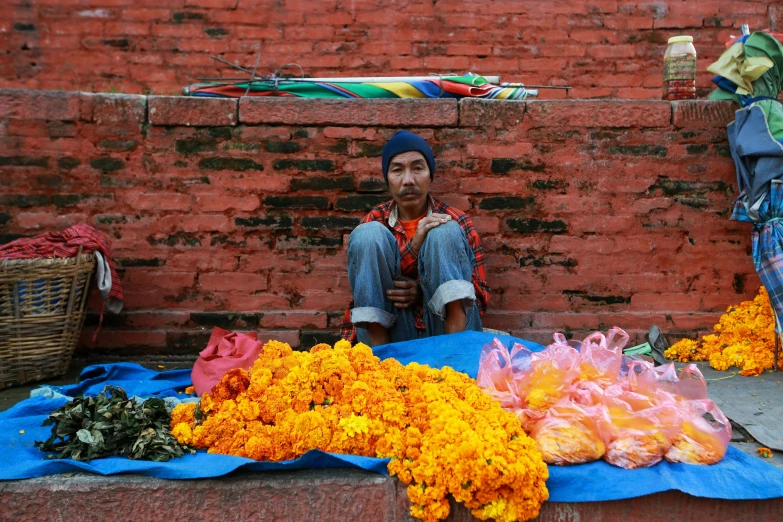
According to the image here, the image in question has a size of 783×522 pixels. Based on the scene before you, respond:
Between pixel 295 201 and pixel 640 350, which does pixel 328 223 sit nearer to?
pixel 295 201

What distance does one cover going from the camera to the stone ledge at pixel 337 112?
382 centimetres

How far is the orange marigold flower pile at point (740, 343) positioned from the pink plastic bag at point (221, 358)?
7.78 ft

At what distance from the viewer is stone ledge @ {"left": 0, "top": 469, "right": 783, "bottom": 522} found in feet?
6.51

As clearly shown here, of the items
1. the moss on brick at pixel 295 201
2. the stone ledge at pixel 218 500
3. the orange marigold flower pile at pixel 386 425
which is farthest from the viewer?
the moss on brick at pixel 295 201

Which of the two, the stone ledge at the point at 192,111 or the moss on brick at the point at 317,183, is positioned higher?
the stone ledge at the point at 192,111

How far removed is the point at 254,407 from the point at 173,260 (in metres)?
1.91

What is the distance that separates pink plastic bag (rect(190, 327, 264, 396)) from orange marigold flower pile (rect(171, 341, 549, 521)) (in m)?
0.40

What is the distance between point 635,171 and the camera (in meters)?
3.87

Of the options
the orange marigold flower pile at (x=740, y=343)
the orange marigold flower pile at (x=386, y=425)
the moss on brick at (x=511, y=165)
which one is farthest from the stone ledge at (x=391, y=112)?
the orange marigold flower pile at (x=386, y=425)

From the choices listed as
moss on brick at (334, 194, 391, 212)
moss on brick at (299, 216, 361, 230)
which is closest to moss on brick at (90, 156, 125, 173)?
moss on brick at (299, 216, 361, 230)

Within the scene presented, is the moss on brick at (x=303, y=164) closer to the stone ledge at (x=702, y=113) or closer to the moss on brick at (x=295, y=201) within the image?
the moss on brick at (x=295, y=201)

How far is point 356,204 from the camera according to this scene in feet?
12.7

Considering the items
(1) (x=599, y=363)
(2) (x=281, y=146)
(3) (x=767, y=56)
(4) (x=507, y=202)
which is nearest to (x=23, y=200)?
(2) (x=281, y=146)

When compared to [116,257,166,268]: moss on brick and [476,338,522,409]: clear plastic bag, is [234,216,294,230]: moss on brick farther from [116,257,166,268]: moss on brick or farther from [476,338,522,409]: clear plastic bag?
[476,338,522,409]: clear plastic bag
